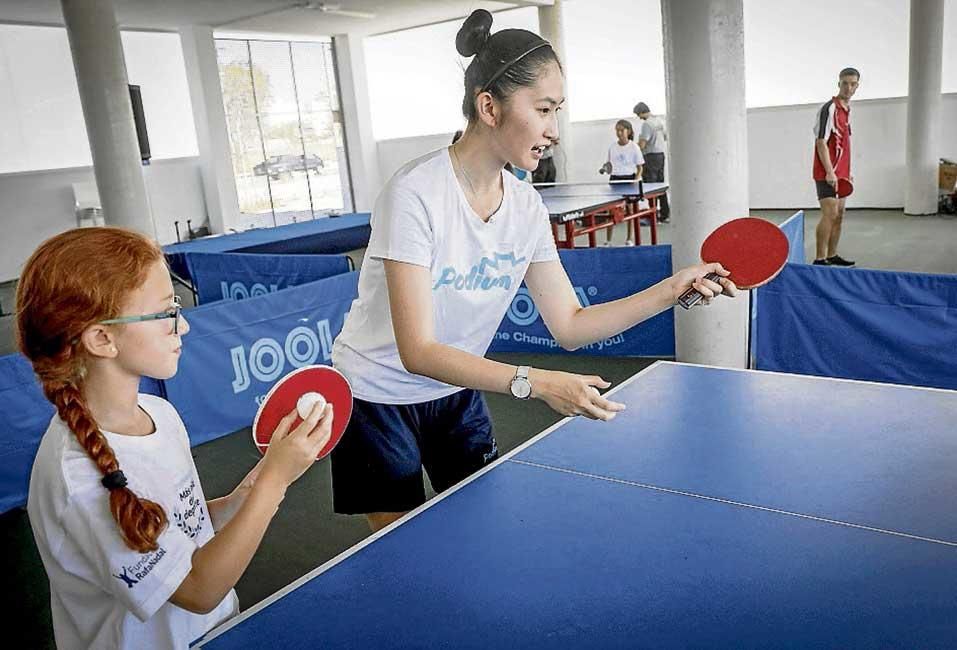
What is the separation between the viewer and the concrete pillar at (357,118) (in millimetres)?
17703

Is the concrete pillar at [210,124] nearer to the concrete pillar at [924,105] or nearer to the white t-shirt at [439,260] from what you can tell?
the concrete pillar at [924,105]

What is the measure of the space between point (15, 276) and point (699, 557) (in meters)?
13.9

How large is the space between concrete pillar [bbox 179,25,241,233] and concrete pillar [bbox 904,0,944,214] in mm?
11360

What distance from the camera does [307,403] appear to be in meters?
1.62

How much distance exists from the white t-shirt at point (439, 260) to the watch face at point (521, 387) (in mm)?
364

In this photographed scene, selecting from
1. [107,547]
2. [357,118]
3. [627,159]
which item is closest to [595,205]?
[627,159]

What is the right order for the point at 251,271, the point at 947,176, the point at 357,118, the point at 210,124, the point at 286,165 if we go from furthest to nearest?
1. the point at 357,118
2. the point at 286,165
3. the point at 210,124
4. the point at 947,176
5. the point at 251,271

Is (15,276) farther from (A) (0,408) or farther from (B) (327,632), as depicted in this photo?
(B) (327,632)

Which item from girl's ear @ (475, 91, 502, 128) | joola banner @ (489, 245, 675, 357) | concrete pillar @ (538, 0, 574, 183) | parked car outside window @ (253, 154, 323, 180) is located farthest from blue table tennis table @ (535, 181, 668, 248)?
parked car outside window @ (253, 154, 323, 180)

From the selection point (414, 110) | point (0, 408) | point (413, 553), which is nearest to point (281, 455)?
point (413, 553)

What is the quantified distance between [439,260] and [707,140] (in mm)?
3544

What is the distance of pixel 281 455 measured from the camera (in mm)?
1469

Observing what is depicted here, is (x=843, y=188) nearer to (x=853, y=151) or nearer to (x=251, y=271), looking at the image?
(x=853, y=151)

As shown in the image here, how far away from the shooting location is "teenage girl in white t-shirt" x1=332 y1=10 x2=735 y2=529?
6.08 feet
